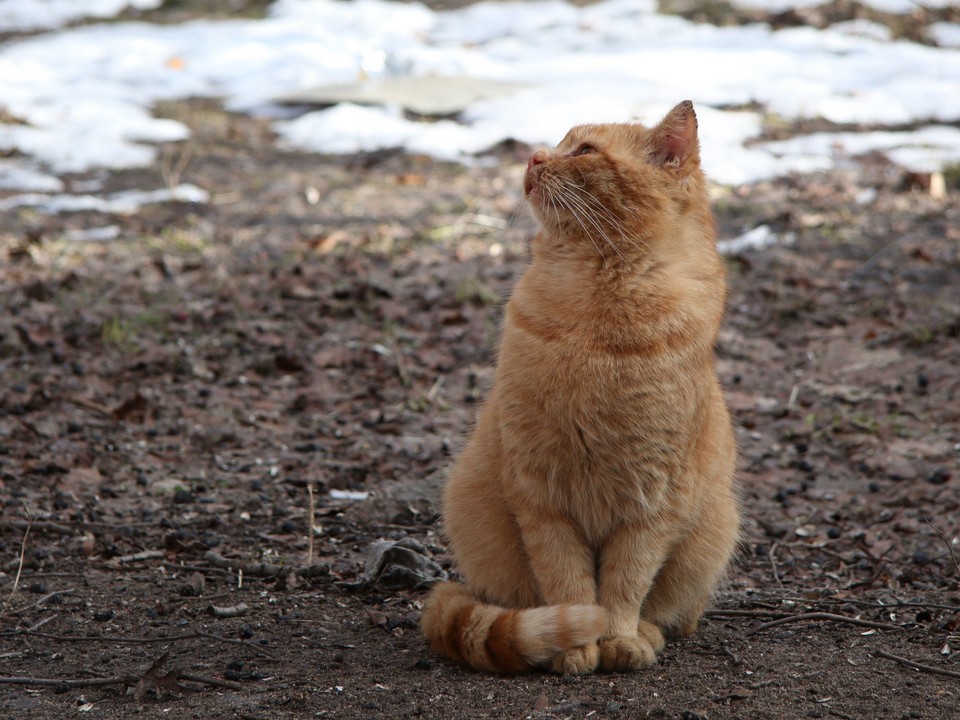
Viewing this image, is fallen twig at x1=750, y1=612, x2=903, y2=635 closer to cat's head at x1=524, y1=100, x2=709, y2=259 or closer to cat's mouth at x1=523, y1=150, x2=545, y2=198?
cat's head at x1=524, y1=100, x2=709, y2=259

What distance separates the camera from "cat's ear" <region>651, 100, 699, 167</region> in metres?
3.38

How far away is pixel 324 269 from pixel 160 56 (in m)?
6.61

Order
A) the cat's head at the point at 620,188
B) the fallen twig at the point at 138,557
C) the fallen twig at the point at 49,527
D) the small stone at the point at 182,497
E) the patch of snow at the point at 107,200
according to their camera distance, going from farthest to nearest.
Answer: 1. the patch of snow at the point at 107,200
2. the small stone at the point at 182,497
3. the fallen twig at the point at 49,527
4. the fallen twig at the point at 138,557
5. the cat's head at the point at 620,188

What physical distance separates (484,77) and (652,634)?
373 inches

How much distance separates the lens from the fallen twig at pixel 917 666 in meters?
3.17

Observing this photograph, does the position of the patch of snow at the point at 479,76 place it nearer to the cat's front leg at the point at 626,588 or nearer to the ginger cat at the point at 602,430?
the ginger cat at the point at 602,430

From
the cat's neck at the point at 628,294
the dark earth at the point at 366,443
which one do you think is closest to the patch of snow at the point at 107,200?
the dark earth at the point at 366,443

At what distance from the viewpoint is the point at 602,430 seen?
3.14 metres

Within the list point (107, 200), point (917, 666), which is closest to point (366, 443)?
point (917, 666)

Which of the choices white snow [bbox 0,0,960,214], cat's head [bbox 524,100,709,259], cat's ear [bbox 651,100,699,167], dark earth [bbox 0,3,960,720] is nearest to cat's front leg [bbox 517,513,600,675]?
dark earth [bbox 0,3,960,720]

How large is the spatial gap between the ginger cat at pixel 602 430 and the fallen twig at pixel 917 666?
1.82ft

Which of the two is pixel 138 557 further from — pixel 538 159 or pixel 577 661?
pixel 538 159

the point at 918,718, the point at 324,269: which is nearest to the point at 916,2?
the point at 324,269

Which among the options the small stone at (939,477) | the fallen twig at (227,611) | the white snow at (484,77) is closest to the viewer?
the fallen twig at (227,611)
